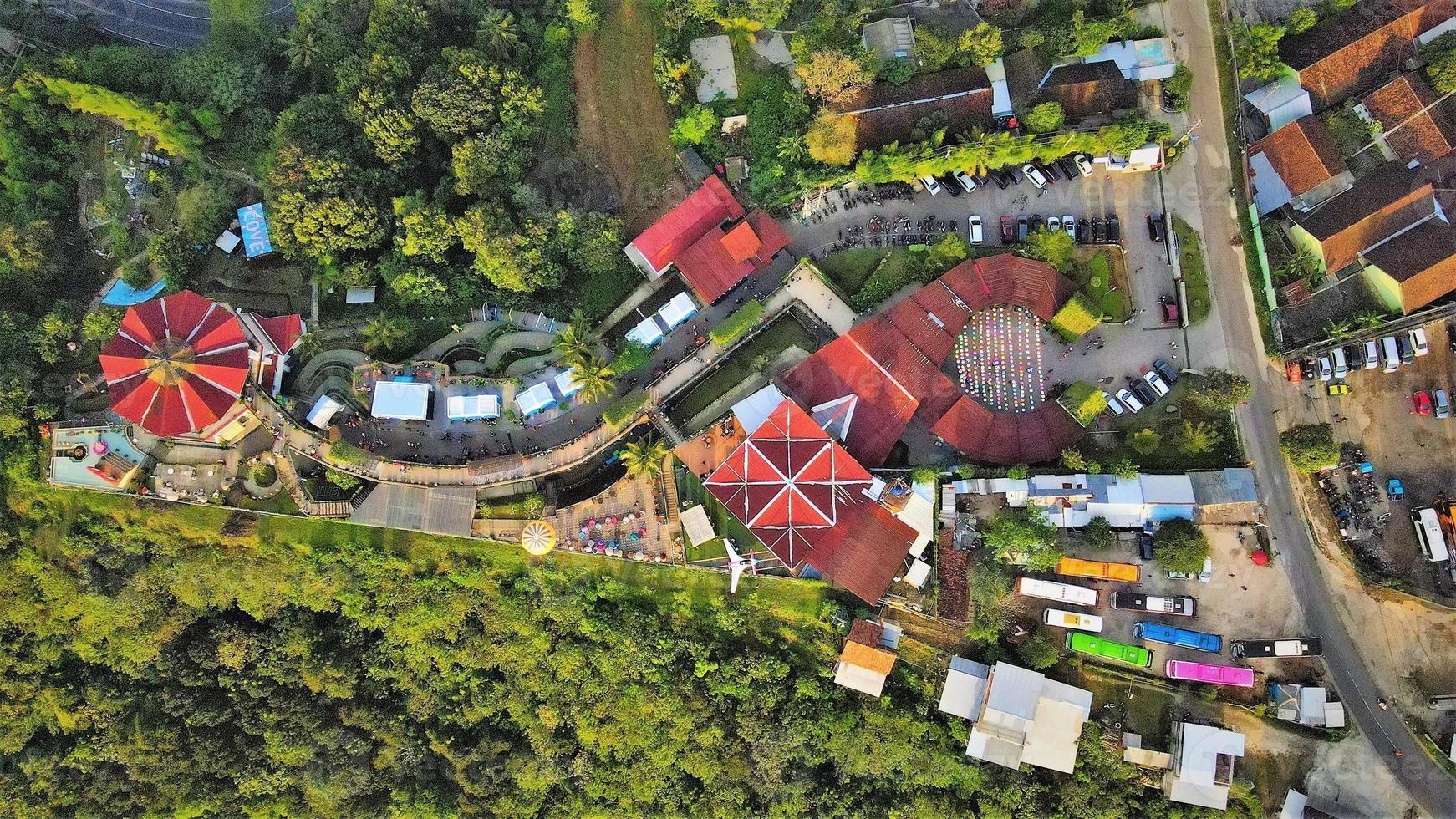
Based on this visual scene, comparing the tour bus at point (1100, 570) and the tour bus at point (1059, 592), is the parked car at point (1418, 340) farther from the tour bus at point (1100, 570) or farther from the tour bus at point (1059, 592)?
the tour bus at point (1059, 592)

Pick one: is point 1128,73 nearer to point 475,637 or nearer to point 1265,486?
point 1265,486

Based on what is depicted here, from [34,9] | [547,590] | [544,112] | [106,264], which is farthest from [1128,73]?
[34,9]

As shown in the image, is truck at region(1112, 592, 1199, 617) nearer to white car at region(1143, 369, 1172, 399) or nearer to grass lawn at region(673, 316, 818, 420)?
white car at region(1143, 369, 1172, 399)

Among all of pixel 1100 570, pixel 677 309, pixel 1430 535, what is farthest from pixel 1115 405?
pixel 677 309

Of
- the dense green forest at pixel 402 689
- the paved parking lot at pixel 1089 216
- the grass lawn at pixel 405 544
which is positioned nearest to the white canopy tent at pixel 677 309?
the paved parking lot at pixel 1089 216

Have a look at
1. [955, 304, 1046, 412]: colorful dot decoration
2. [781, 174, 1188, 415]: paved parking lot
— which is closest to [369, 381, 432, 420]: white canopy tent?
[781, 174, 1188, 415]: paved parking lot

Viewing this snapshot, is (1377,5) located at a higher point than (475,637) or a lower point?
higher
